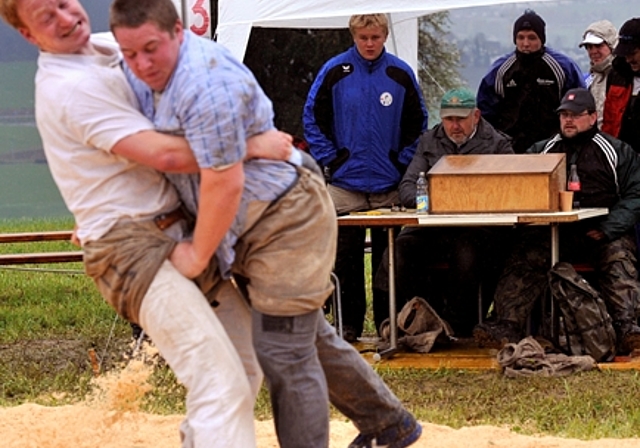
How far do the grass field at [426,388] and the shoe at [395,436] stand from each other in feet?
4.25

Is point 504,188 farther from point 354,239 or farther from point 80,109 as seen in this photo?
point 80,109

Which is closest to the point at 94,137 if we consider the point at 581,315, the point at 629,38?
the point at 581,315

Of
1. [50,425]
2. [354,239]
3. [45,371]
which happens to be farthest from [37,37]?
[354,239]

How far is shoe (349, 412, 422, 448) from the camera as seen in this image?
14.8 ft

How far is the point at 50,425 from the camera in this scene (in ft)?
19.3

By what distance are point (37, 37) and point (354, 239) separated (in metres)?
4.73

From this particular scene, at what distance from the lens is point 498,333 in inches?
306

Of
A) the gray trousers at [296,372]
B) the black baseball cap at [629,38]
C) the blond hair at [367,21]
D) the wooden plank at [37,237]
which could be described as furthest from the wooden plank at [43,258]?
the gray trousers at [296,372]

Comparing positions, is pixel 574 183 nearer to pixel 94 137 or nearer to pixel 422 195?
pixel 422 195

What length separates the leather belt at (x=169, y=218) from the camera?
3.87 m

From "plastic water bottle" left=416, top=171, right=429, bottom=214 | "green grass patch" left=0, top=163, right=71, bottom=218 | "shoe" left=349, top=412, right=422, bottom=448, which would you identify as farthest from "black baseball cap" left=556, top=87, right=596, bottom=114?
"green grass patch" left=0, top=163, right=71, bottom=218

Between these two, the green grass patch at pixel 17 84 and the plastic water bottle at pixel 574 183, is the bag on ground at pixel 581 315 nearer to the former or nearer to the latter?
the plastic water bottle at pixel 574 183

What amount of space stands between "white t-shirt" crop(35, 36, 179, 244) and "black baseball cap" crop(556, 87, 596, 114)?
13.8 feet

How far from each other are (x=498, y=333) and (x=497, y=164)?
1010mm
